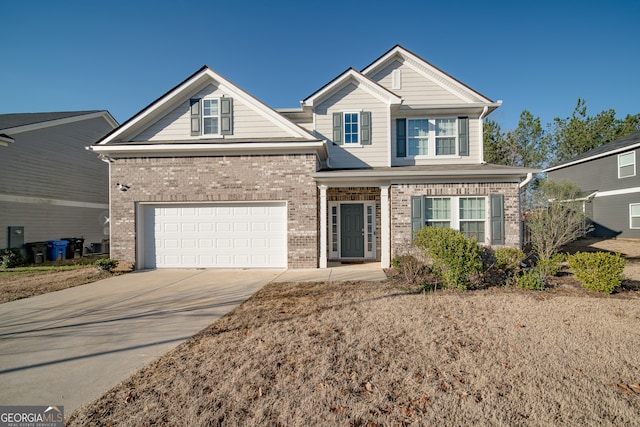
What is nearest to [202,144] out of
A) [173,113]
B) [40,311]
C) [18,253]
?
[173,113]

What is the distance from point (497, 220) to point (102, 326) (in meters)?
10.5

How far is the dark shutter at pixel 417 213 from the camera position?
31.8 feet

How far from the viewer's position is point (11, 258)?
456 inches

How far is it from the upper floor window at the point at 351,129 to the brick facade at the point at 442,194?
2.68 m

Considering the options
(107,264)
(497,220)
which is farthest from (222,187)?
(497,220)

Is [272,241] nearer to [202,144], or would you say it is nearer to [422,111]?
[202,144]

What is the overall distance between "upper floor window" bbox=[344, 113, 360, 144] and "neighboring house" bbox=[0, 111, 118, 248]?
14.0 meters

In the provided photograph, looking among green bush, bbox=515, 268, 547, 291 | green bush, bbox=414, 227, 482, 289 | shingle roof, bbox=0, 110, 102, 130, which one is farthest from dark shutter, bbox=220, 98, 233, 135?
shingle roof, bbox=0, 110, 102, 130

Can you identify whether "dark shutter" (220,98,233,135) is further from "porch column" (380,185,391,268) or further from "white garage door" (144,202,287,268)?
"porch column" (380,185,391,268)

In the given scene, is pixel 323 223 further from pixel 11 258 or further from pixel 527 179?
pixel 11 258

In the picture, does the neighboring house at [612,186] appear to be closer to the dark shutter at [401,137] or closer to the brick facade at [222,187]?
the dark shutter at [401,137]

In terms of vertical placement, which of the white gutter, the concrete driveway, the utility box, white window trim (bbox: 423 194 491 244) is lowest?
the concrete driveway

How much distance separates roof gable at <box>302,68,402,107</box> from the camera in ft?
35.9

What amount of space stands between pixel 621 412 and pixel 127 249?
38.8 ft
